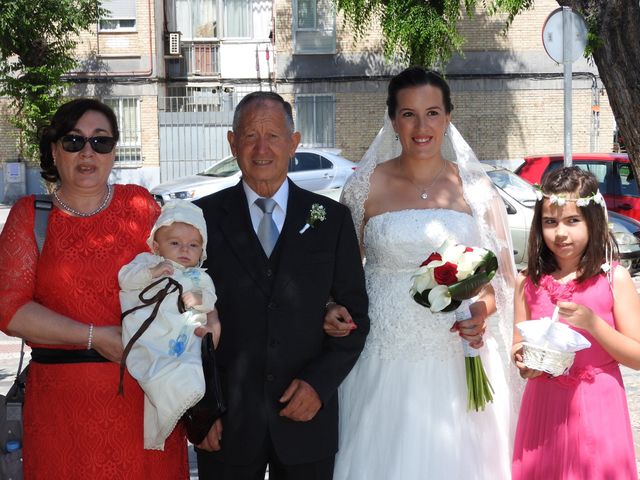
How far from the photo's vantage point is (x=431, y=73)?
4363mm

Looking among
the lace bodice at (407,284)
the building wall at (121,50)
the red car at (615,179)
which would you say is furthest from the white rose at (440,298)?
the building wall at (121,50)

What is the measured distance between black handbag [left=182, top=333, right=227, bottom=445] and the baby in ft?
0.14

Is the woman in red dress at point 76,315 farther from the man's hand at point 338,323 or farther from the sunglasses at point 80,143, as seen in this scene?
the man's hand at point 338,323

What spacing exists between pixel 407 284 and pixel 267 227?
1016 mm

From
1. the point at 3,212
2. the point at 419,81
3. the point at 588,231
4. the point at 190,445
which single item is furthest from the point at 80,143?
the point at 3,212

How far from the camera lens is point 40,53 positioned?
23188 mm

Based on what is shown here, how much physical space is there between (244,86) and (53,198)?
25.0 metres

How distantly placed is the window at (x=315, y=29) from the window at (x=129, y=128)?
5544 millimetres

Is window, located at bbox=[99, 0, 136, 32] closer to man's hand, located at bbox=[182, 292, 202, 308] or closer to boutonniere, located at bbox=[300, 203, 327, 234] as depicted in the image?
boutonniere, located at bbox=[300, 203, 327, 234]

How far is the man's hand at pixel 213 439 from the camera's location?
135 inches

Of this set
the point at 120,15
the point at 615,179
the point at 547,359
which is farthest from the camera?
the point at 120,15

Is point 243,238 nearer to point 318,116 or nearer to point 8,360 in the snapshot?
point 8,360

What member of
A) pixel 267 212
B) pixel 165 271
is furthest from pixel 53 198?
pixel 267 212

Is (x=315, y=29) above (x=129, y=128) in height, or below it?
above
